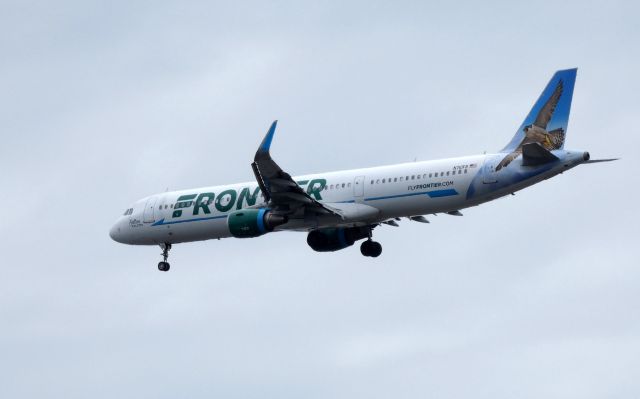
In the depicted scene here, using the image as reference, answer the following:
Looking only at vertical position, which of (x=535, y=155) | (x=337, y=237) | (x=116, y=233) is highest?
(x=116, y=233)

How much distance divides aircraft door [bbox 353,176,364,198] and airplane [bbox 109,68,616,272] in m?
0.04

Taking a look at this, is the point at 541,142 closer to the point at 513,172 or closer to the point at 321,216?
the point at 513,172

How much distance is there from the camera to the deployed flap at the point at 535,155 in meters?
47.6

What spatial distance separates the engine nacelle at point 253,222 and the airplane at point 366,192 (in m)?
0.04

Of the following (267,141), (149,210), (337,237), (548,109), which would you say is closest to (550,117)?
(548,109)

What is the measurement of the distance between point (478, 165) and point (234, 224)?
8951 mm

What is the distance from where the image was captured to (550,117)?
1943 inches

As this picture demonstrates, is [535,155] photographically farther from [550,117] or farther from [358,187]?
[358,187]

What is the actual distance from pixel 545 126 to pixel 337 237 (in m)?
10.1

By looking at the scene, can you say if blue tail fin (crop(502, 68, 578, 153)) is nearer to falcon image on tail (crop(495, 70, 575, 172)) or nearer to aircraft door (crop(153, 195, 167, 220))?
falcon image on tail (crop(495, 70, 575, 172))

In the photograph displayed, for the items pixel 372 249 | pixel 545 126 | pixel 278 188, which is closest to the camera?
pixel 545 126

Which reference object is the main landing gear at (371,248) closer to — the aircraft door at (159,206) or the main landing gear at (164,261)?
the main landing gear at (164,261)

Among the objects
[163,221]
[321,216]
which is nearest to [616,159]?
[321,216]

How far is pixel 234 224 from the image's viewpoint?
168 feet
